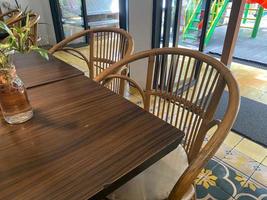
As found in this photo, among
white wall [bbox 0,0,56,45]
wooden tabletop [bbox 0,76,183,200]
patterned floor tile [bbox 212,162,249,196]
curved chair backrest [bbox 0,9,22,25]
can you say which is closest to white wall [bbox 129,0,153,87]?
curved chair backrest [bbox 0,9,22,25]

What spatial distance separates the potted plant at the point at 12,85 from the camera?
0.69m

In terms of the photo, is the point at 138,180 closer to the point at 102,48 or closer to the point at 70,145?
the point at 70,145

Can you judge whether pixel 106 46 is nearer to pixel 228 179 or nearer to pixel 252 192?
pixel 228 179

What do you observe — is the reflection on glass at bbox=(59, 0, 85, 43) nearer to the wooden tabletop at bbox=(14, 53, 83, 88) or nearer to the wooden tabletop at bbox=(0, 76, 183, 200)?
the wooden tabletop at bbox=(14, 53, 83, 88)

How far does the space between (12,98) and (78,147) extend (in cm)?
29

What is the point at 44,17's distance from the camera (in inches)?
159

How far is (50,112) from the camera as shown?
2.60ft

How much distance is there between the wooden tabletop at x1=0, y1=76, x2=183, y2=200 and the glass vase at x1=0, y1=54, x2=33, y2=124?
28mm

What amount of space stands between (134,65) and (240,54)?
7.62 feet

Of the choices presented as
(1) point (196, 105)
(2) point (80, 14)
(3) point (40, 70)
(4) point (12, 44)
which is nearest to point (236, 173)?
(1) point (196, 105)

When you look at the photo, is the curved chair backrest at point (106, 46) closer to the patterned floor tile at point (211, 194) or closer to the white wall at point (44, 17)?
the patterned floor tile at point (211, 194)

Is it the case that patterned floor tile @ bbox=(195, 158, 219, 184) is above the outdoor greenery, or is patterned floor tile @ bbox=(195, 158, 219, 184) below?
below

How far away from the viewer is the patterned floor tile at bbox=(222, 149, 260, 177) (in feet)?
5.00

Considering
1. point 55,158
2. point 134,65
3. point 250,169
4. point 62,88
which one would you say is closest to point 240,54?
point 134,65
